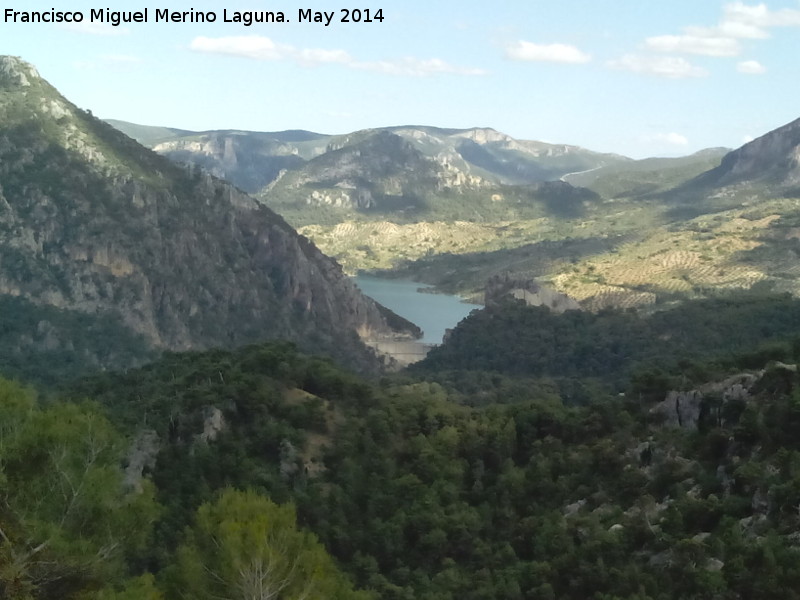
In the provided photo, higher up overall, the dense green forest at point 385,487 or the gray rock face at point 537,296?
the dense green forest at point 385,487

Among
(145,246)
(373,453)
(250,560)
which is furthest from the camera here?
(145,246)

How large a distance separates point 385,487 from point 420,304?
119 metres

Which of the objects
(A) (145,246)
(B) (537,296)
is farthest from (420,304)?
(A) (145,246)

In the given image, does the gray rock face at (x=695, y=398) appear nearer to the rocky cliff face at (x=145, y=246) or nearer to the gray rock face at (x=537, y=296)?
the rocky cliff face at (x=145, y=246)

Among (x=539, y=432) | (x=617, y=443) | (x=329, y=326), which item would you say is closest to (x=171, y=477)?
(x=539, y=432)

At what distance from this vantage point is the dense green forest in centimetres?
2092

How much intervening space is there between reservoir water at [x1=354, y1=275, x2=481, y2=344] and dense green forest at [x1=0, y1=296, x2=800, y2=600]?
77069mm

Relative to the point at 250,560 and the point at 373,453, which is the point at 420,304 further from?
the point at 250,560

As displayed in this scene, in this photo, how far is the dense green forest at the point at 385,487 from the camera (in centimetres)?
2092

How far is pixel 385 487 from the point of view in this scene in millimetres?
36469

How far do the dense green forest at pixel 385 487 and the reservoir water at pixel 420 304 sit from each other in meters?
77.1

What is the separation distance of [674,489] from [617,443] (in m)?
4.89

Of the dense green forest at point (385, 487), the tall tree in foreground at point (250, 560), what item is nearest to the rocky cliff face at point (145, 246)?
the dense green forest at point (385, 487)

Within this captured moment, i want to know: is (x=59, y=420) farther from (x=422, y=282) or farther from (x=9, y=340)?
(x=422, y=282)
